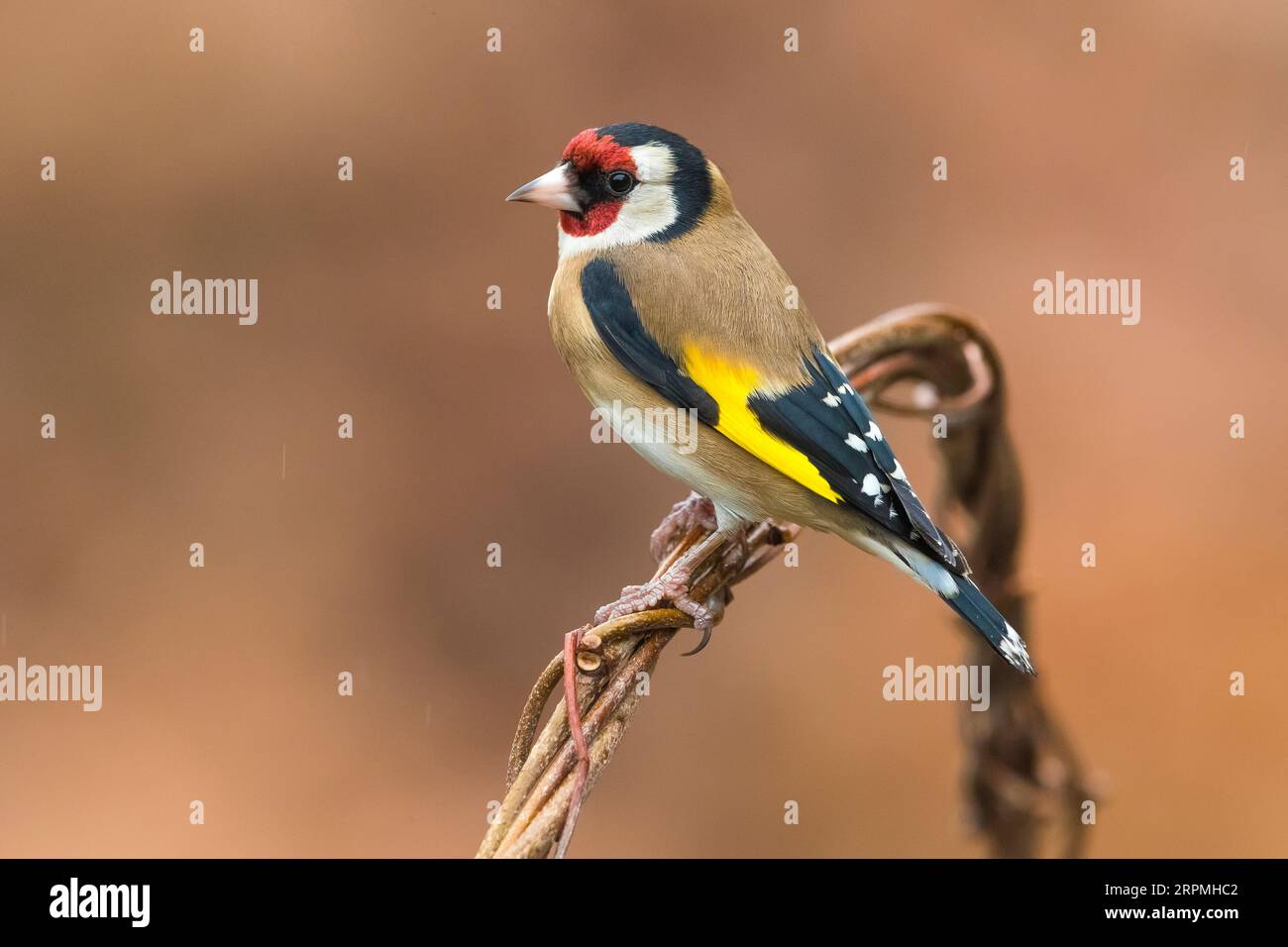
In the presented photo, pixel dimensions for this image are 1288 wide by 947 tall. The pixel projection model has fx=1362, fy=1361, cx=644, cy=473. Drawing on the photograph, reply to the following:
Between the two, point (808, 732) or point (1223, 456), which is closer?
point (808, 732)

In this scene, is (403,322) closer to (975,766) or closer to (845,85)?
(845,85)

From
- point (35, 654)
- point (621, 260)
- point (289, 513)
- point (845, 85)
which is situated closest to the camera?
point (621, 260)

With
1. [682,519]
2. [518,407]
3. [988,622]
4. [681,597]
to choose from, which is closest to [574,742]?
[681,597]

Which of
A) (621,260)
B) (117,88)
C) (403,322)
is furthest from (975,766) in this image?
(117,88)

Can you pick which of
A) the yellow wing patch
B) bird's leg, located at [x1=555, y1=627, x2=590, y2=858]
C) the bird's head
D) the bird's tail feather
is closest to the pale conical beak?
the bird's head

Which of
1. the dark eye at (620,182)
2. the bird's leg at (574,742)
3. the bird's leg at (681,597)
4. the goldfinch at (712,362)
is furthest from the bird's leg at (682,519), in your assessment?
the bird's leg at (574,742)

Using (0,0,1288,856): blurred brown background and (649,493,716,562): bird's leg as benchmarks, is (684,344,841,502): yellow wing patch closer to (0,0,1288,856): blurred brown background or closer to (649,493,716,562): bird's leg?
(649,493,716,562): bird's leg

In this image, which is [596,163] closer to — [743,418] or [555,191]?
[555,191]
